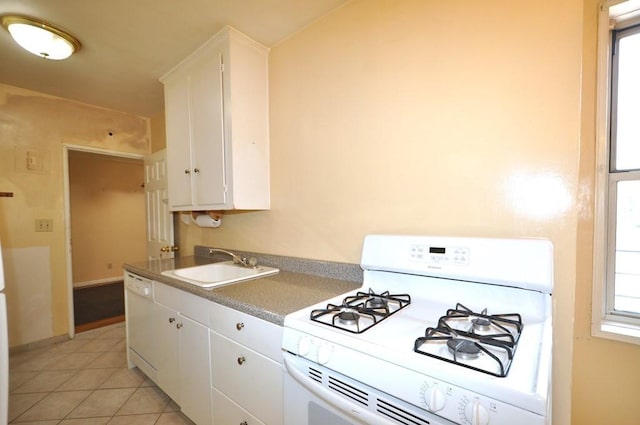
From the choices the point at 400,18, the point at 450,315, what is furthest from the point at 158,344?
the point at 400,18

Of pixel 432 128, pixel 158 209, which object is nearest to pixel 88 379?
pixel 158 209

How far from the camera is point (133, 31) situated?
5.59 ft

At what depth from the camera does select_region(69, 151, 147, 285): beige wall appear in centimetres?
467

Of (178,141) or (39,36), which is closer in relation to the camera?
(39,36)

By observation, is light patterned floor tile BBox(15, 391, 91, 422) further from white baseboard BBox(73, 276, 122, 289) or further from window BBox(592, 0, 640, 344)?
white baseboard BBox(73, 276, 122, 289)

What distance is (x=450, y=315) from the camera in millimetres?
949

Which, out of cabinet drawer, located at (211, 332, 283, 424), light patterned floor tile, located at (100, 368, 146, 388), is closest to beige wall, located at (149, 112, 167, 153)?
light patterned floor tile, located at (100, 368, 146, 388)

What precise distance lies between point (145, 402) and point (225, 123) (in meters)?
1.91

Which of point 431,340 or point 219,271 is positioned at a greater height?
point 431,340

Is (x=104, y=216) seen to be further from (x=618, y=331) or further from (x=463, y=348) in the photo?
(x=618, y=331)

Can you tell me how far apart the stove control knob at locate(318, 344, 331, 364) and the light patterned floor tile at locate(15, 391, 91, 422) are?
199cm

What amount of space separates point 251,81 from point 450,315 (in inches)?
69.0

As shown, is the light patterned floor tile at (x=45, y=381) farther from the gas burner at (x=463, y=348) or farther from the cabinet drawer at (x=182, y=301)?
the gas burner at (x=463, y=348)

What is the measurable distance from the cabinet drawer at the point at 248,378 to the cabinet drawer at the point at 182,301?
14 cm
